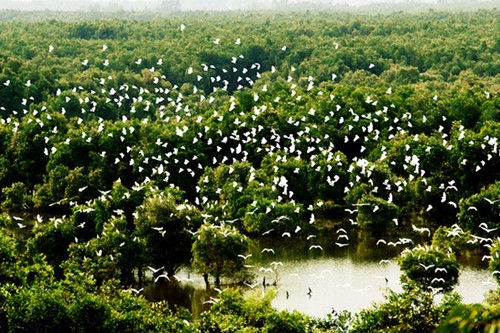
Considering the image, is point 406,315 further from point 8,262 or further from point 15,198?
point 15,198

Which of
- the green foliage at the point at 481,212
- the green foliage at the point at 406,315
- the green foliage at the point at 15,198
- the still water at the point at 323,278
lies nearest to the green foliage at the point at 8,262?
the still water at the point at 323,278

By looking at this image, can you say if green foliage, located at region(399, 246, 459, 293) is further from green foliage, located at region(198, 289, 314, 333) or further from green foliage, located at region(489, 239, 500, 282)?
green foliage, located at region(198, 289, 314, 333)

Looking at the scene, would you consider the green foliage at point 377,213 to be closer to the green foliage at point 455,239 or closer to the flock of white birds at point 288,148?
the flock of white birds at point 288,148

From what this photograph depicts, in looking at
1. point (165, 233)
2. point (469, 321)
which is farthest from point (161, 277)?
point (469, 321)

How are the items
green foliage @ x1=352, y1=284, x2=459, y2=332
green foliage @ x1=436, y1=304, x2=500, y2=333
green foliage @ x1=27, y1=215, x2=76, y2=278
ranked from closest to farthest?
green foliage @ x1=436, y1=304, x2=500, y2=333
green foliage @ x1=352, y1=284, x2=459, y2=332
green foliage @ x1=27, y1=215, x2=76, y2=278

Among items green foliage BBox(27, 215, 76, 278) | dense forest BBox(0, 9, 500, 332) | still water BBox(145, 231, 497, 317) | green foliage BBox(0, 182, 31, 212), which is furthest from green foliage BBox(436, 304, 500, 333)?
green foliage BBox(0, 182, 31, 212)

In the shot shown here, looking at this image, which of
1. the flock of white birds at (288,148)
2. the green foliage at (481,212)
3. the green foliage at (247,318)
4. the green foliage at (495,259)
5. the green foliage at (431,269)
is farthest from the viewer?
the flock of white birds at (288,148)

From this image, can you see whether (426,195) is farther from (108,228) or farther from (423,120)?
(108,228)
